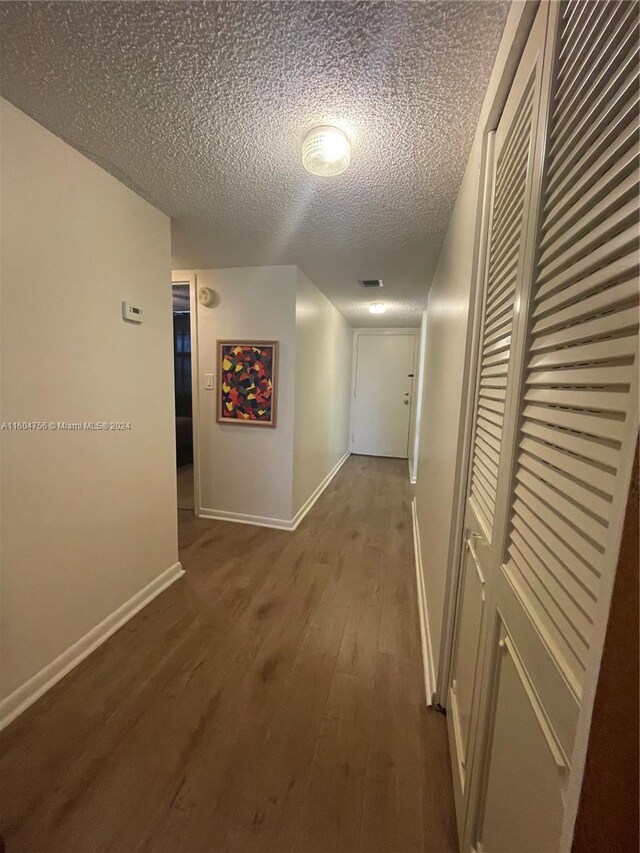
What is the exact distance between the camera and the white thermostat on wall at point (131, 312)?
1.68 metres

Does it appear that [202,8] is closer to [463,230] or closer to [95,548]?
[463,230]

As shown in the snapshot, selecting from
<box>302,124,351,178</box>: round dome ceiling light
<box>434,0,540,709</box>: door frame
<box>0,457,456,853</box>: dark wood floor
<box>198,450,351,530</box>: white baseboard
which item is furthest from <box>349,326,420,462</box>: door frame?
<box>302,124,351,178</box>: round dome ceiling light

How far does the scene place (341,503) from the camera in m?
3.65

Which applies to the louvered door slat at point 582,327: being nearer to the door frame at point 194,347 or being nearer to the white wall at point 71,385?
the white wall at point 71,385

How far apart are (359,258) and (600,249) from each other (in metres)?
2.23

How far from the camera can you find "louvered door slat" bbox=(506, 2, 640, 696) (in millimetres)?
408

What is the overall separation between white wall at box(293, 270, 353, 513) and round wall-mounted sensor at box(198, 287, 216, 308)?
77 centimetres

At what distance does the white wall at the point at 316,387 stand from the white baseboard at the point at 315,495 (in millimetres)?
56

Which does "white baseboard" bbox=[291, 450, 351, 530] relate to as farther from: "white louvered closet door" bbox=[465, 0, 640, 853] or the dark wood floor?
"white louvered closet door" bbox=[465, 0, 640, 853]

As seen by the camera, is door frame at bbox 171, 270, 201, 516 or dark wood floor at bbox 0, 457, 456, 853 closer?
dark wood floor at bbox 0, 457, 456, 853

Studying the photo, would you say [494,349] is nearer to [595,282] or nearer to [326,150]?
[595,282]

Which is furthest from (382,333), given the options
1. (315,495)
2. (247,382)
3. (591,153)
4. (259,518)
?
(591,153)

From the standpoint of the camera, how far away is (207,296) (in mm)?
2850

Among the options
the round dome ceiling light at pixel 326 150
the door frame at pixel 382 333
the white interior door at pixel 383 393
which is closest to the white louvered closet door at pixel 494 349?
the round dome ceiling light at pixel 326 150
